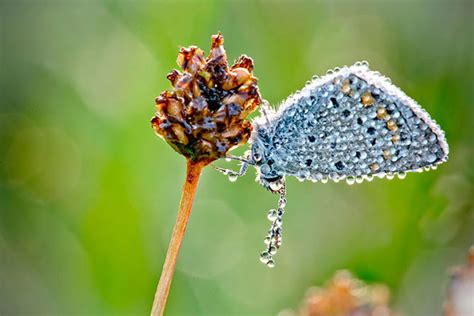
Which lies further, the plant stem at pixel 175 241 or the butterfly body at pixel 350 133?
the butterfly body at pixel 350 133

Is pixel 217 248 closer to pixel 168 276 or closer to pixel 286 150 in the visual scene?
pixel 286 150

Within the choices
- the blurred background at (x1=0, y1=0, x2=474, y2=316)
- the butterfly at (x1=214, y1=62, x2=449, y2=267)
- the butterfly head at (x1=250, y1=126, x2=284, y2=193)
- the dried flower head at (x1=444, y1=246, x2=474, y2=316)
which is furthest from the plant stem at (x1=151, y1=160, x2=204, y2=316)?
the blurred background at (x1=0, y1=0, x2=474, y2=316)

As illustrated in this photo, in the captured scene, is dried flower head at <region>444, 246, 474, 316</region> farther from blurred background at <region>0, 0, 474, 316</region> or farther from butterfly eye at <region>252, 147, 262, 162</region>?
blurred background at <region>0, 0, 474, 316</region>

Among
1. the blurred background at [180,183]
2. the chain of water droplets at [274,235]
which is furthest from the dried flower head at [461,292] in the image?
the blurred background at [180,183]

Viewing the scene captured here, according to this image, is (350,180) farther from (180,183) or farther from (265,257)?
(180,183)

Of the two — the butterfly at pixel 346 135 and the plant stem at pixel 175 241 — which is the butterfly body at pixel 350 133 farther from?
the plant stem at pixel 175 241

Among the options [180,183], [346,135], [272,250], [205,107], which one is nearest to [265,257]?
[272,250]
